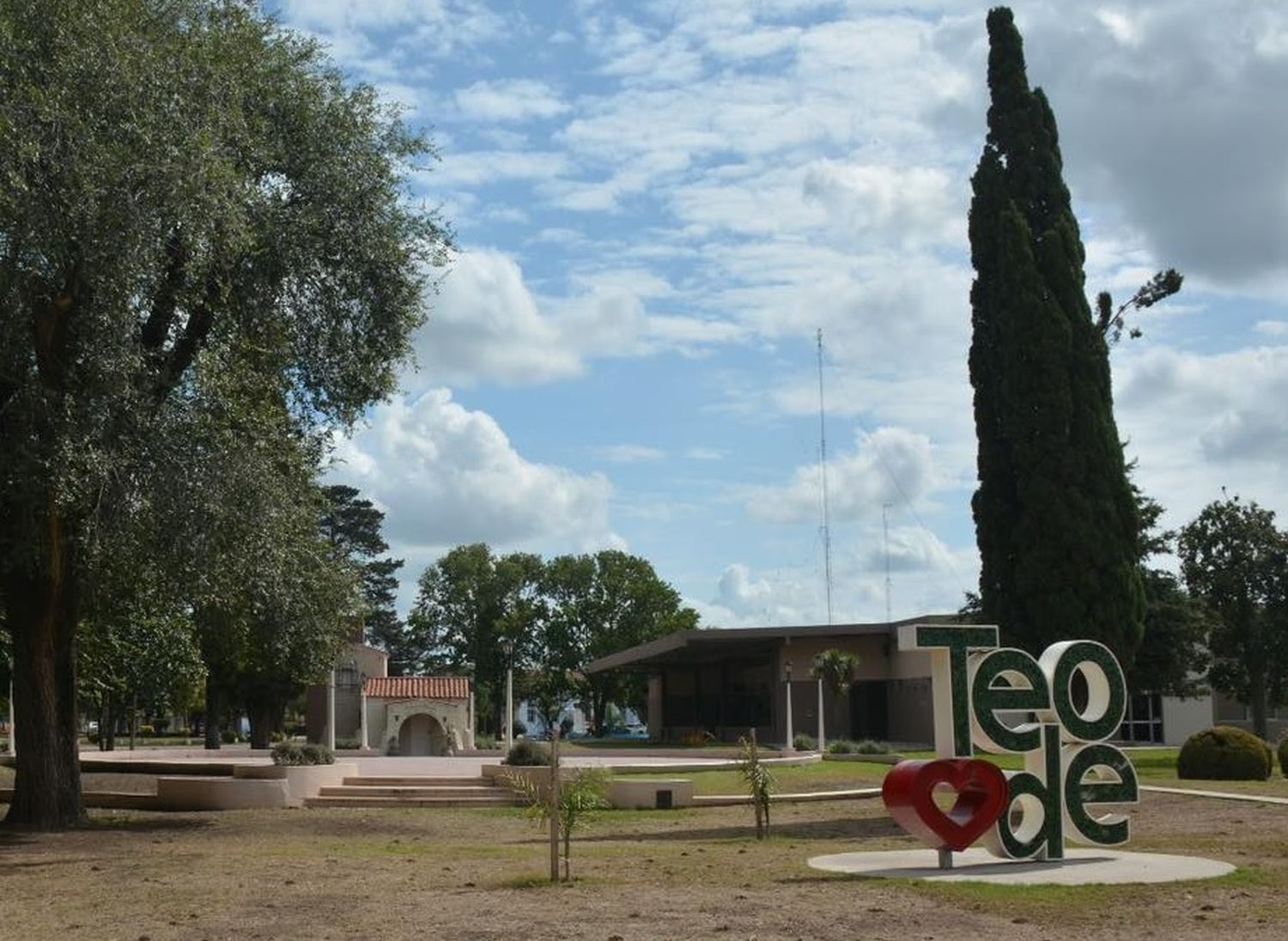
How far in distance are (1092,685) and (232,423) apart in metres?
11.3

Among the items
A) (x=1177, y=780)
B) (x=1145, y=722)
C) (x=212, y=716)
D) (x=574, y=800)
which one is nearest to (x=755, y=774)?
(x=574, y=800)

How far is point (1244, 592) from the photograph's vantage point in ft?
175

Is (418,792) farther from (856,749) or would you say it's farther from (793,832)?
(856,749)

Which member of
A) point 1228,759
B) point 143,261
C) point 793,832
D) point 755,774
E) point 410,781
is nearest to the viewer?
point 143,261

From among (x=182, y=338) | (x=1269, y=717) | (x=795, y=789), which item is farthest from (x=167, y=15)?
(x=1269, y=717)

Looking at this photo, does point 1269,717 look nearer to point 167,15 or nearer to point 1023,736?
point 1023,736

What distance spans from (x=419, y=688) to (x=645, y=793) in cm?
2526

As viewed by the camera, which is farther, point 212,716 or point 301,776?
point 212,716

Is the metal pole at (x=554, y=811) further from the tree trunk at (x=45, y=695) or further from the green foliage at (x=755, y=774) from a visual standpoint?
the tree trunk at (x=45, y=695)

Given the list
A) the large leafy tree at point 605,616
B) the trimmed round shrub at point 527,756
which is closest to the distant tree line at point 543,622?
the large leafy tree at point 605,616

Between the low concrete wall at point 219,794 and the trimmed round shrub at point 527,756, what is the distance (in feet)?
16.3

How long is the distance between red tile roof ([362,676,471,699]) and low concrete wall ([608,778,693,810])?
22.7 metres

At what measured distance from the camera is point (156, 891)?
583 inches

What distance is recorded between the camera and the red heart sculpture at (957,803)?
53.4 ft
